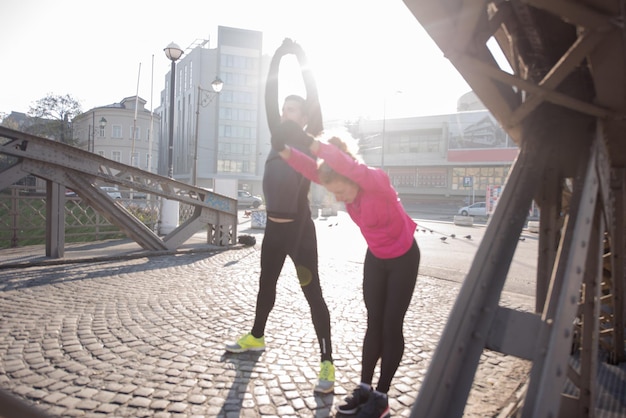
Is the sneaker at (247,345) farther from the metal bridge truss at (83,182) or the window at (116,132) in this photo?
the window at (116,132)

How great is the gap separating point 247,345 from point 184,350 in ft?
1.77

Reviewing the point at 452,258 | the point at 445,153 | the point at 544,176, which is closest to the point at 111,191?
the point at 452,258

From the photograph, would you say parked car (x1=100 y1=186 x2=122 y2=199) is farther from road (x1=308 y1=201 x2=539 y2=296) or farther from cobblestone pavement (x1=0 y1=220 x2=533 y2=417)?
road (x1=308 y1=201 x2=539 y2=296)

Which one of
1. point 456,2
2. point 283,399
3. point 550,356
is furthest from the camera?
point 283,399

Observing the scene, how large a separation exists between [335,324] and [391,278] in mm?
2110

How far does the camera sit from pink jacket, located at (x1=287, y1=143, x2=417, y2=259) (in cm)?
212

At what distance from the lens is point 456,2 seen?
1.83 m

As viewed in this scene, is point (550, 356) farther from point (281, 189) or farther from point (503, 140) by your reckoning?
point (503, 140)

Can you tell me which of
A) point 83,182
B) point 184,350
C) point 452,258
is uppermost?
point 83,182

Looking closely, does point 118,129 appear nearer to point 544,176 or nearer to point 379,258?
point 379,258

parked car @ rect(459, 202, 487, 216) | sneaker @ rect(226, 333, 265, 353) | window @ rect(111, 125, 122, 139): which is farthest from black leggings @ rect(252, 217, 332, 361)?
window @ rect(111, 125, 122, 139)

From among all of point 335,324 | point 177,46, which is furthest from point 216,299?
point 177,46

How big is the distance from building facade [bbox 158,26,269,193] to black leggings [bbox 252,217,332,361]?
5679cm

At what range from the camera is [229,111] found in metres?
59.9
